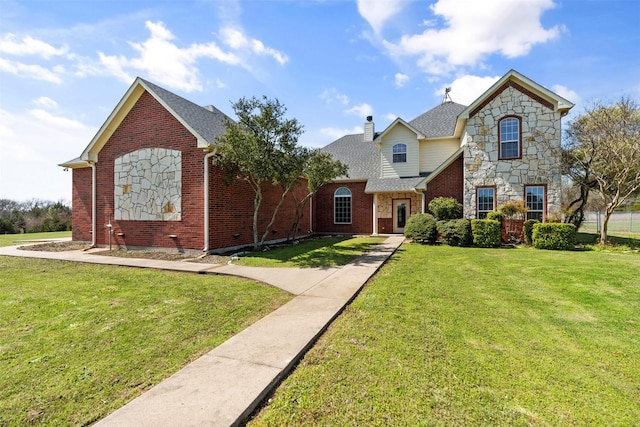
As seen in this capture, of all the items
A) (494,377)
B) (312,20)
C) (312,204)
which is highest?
(312,20)

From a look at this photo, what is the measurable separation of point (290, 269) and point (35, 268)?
7.42 metres

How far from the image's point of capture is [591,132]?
13.0 m

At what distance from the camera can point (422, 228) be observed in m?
13.6

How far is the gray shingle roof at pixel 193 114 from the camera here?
10.9m

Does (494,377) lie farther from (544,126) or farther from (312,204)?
(312,204)

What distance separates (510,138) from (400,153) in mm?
5873

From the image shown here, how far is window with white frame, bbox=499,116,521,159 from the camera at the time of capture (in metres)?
13.7

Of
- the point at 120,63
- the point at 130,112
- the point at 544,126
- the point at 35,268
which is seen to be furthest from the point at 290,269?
the point at 544,126

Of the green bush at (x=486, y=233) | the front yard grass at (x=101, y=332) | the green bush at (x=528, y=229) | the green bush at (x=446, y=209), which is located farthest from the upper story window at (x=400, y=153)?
the front yard grass at (x=101, y=332)

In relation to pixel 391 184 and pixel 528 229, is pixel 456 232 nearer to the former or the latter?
pixel 528 229

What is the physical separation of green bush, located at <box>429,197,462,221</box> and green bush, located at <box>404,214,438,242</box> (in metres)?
0.42

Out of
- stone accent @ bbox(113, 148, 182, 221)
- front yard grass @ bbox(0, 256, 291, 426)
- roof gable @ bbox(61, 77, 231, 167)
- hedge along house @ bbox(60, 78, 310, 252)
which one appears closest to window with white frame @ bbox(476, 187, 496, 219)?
hedge along house @ bbox(60, 78, 310, 252)

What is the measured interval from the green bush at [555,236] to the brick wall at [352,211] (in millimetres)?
8805

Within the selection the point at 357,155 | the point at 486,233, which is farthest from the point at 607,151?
the point at 357,155
